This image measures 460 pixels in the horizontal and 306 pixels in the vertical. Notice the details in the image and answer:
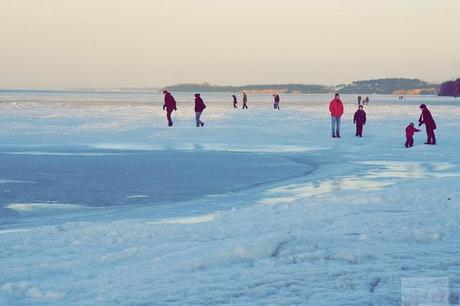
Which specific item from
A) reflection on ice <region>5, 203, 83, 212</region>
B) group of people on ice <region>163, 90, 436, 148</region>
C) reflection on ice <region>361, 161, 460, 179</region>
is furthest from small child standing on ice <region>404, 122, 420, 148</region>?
reflection on ice <region>5, 203, 83, 212</region>

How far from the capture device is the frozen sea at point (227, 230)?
4.94 metres

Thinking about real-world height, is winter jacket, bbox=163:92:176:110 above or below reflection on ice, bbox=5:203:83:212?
above

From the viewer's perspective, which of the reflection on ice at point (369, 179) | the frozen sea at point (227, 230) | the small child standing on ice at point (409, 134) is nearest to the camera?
the frozen sea at point (227, 230)

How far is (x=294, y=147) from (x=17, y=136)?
11075mm

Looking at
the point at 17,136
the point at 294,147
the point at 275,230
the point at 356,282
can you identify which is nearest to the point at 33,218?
the point at 275,230

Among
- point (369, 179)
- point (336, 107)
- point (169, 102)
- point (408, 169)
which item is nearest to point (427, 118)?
point (336, 107)

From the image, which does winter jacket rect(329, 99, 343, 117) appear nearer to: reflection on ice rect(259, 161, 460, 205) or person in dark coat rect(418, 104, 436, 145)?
person in dark coat rect(418, 104, 436, 145)

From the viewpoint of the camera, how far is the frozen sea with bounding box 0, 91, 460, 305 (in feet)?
16.2

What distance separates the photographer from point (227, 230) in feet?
24.5

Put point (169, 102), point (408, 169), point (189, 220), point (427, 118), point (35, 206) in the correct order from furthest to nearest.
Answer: point (169, 102), point (427, 118), point (408, 169), point (35, 206), point (189, 220)

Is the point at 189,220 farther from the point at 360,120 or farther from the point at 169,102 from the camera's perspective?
the point at 169,102

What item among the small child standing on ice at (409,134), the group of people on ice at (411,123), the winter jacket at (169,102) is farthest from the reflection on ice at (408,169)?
the winter jacket at (169,102)

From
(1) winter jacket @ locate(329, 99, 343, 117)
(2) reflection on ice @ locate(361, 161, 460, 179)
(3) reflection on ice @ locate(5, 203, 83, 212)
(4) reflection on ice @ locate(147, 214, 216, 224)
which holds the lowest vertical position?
(2) reflection on ice @ locate(361, 161, 460, 179)

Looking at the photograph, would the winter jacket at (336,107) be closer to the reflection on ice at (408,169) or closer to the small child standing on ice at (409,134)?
the small child standing on ice at (409,134)
